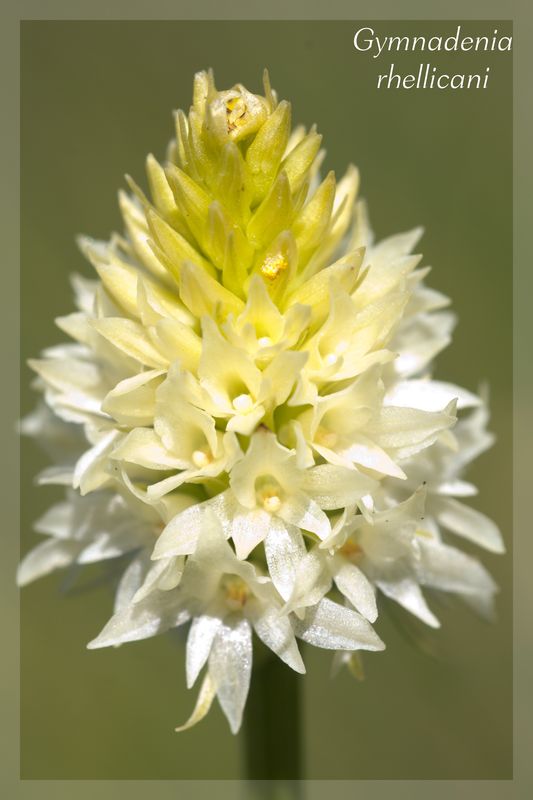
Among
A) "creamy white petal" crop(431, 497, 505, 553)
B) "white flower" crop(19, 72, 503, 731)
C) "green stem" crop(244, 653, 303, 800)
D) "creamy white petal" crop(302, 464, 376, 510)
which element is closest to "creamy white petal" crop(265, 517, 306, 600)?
"white flower" crop(19, 72, 503, 731)

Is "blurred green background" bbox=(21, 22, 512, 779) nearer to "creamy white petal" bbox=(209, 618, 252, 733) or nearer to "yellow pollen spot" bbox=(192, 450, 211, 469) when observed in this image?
"creamy white petal" bbox=(209, 618, 252, 733)

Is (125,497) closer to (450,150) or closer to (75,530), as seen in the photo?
(75,530)

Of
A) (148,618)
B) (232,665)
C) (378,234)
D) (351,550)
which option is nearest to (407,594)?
(351,550)

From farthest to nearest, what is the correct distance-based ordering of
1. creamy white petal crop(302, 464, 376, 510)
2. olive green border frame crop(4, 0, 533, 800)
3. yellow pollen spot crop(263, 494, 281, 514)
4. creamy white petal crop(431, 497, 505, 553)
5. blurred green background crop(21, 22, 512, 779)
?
1. blurred green background crop(21, 22, 512, 779)
2. olive green border frame crop(4, 0, 533, 800)
3. creamy white petal crop(431, 497, 505, 553)
4. yellow pollen spot crop(263, 494, 281, 514)
5. creamy white petal crop(302, 464, 376, 510)

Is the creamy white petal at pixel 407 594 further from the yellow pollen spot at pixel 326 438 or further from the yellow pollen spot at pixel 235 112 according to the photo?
the yellow pollen spot at pixel 235 112

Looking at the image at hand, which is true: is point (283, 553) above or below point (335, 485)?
below

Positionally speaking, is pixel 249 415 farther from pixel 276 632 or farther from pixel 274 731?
pixel 274 731
